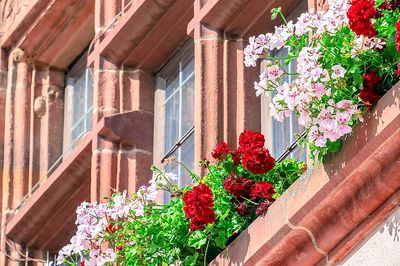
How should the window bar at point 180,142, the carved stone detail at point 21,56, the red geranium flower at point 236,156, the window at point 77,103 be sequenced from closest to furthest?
the red geranium flower at point 236,156 → the window bar at point 180,142 → the window at point 77,103 → the carved stone detail at point 21,56

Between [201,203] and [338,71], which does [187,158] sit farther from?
[338,71]

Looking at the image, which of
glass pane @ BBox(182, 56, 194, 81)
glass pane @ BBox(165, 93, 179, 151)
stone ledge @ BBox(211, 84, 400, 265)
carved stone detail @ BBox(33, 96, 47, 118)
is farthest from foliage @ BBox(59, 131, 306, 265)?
carved stone detail @ BBox(33, 96, 47, 118)

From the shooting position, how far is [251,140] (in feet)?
38.7

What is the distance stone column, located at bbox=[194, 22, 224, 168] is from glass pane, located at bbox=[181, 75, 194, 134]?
0.60m

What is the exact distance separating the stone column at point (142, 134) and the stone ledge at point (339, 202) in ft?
8.08

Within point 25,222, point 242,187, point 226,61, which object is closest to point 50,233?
point 25,222

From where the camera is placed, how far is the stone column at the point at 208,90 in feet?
43.4

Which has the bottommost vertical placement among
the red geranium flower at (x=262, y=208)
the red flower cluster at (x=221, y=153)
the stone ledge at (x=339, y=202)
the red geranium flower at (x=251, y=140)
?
the stone ledge at (x=339, y=202)

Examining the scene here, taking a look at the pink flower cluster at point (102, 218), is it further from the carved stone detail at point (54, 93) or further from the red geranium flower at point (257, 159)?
the carved stone detail at point (54, 93)

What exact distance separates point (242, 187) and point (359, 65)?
1.06 metres

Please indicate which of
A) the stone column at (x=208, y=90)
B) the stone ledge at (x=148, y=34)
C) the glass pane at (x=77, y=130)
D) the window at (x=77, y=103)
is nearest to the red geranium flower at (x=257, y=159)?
the stone column at (x=208, y=90)

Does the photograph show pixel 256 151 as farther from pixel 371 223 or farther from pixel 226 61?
pixel 226 61

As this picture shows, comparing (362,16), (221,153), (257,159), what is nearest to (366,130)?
(362,16)

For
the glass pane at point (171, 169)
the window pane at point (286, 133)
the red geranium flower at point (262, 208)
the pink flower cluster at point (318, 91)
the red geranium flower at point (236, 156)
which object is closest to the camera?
the pink flower cluster at point (318, 91)
